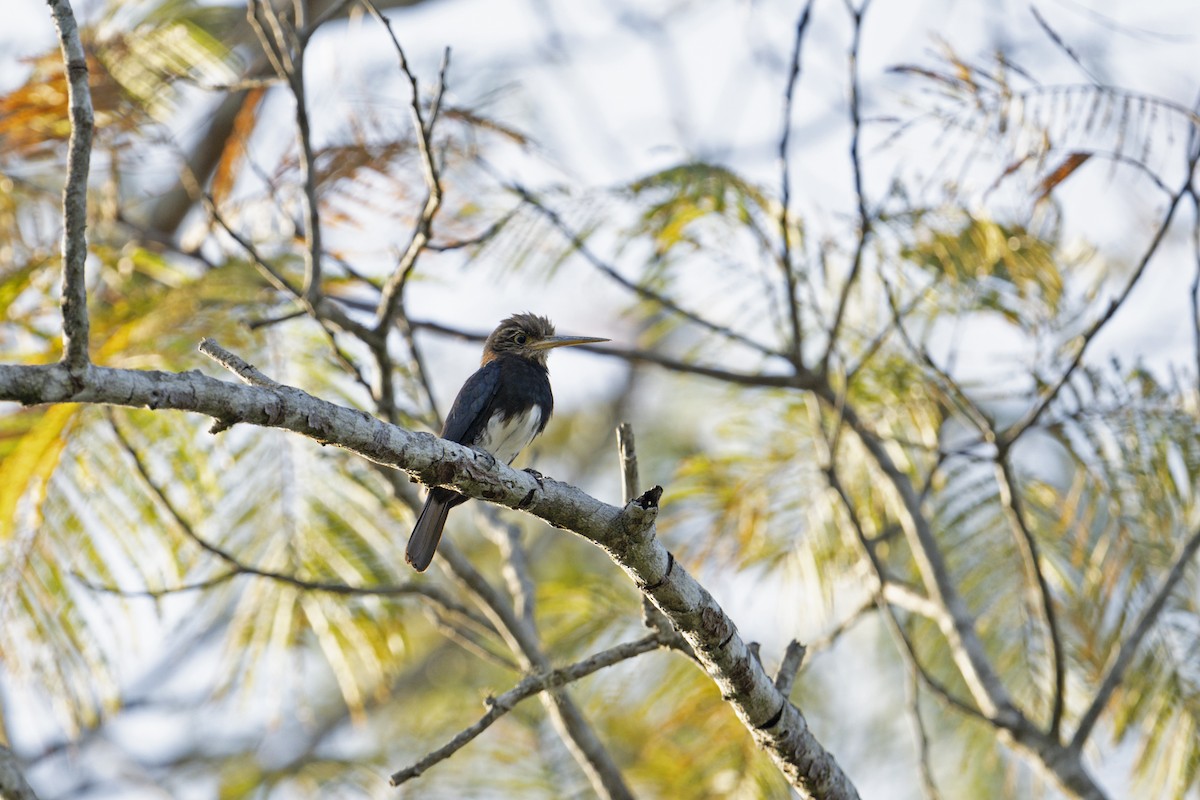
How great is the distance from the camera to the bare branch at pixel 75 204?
189 centimetres

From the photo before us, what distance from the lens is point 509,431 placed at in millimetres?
4629

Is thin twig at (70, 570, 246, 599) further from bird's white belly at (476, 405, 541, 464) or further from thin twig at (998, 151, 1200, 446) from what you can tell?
thin twig at (998, 151, 1200, 446)

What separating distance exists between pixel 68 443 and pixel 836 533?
3014mm

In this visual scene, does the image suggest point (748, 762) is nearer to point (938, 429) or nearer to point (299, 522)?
point (938, 429)

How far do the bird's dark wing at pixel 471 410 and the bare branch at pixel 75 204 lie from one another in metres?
2.45

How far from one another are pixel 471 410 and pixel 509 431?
0.53 feet

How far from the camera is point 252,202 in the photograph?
15.7 ft

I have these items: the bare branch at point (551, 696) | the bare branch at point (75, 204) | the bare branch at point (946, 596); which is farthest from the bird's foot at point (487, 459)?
the bare branch at point (946, 596)

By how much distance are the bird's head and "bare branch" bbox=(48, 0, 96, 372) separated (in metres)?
2.84

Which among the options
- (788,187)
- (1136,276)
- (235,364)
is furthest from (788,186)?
(235,364)

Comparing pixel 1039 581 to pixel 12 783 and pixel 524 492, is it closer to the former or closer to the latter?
pixel 524 492

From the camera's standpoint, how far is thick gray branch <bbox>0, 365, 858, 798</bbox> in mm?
1933

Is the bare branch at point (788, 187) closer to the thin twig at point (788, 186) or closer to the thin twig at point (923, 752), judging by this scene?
the thin twig at point (788, 186)

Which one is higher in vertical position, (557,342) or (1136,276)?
(557,342)
